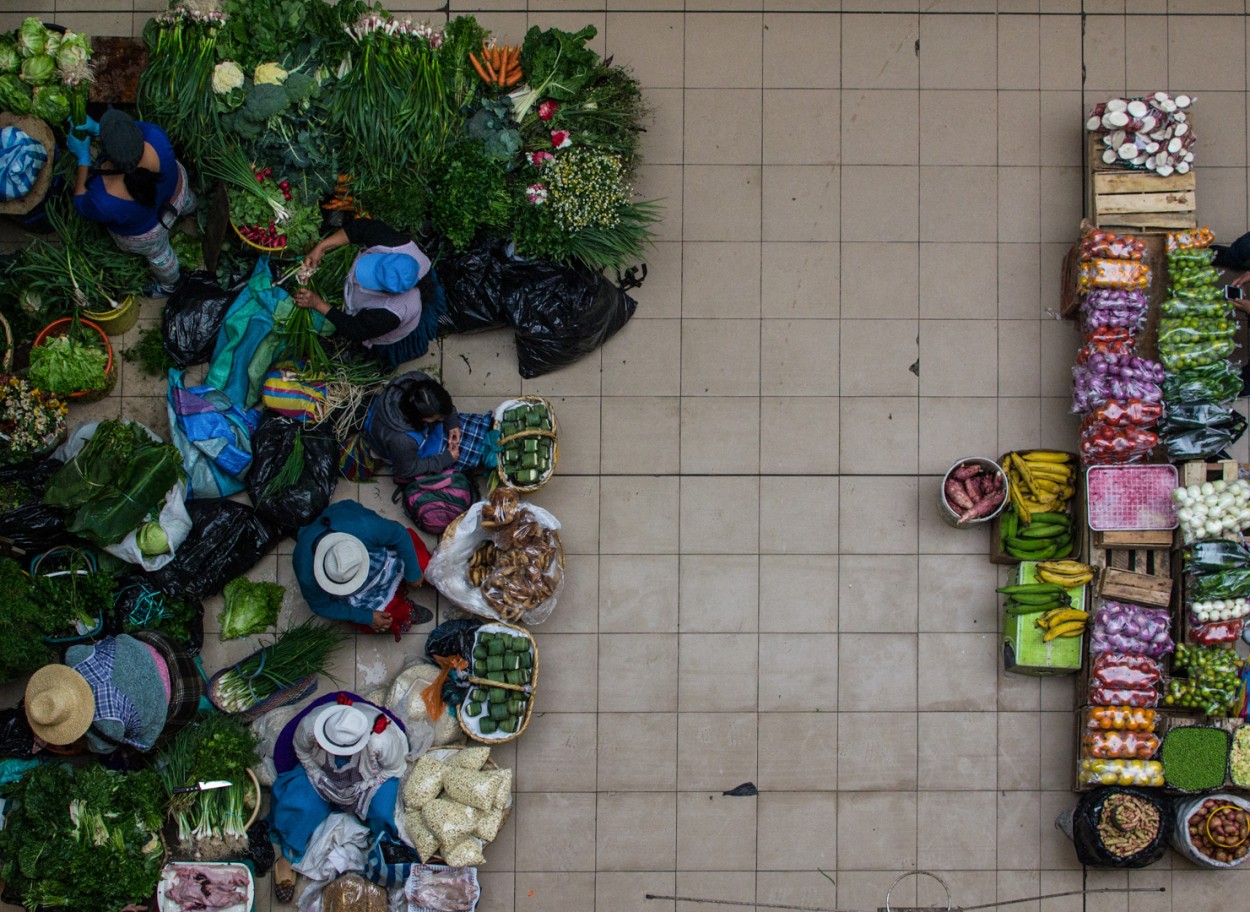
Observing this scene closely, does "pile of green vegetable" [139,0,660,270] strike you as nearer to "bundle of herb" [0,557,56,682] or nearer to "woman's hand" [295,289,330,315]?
"woman's hand" [295,289,330,315]

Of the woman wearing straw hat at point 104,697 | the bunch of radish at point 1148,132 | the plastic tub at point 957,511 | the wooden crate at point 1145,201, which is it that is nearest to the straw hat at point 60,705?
the woman wearing straw hat at point 104,697

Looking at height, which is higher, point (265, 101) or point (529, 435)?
point (265, 101)

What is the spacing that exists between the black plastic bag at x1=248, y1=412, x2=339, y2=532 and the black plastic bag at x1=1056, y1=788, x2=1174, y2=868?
421cm

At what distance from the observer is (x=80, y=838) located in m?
5.11

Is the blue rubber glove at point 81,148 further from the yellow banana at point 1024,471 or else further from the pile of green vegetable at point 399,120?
the yellow banana at point 1024,471

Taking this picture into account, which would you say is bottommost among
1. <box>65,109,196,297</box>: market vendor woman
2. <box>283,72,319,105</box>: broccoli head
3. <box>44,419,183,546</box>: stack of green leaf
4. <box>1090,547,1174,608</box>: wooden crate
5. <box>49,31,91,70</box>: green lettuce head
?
<box>1090,547,1174,608</box>: wooden crate

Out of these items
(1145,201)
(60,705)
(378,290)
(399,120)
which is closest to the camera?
(60,705)

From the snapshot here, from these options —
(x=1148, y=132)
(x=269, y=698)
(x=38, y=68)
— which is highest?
(x=38, y=68)

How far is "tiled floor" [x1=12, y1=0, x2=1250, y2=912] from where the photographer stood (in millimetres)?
5707

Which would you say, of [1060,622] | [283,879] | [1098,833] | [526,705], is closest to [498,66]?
[526,705]

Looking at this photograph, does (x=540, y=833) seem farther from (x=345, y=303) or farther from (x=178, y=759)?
(x=345, y=303)

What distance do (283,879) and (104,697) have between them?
1296mm

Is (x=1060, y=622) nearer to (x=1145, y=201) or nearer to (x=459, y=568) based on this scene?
(x=1145, y=201)

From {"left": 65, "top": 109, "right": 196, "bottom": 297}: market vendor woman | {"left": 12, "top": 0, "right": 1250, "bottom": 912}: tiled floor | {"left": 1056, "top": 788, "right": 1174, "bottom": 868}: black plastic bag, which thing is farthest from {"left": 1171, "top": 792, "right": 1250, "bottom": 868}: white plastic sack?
{"left": 65, "top": 109, "right": 196, "bottom": 297}: market vendor woman
